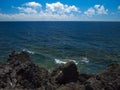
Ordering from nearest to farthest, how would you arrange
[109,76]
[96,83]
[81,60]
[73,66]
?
[96,83] < [109,76] < [73,66] < [81,60]

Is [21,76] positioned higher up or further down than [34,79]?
higher up

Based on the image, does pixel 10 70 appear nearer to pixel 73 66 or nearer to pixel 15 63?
pixel 15 63

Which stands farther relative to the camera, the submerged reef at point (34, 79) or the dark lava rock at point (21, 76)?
the dark lava rock at point (21, 76)

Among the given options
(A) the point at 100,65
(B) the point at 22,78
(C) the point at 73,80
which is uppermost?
(B) the point at 22,78

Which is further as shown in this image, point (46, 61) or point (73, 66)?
point (46, 61)

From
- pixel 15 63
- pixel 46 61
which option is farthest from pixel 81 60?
pixel 15 63

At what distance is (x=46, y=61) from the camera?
1773 inches

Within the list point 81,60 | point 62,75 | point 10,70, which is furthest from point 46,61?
point 10,70

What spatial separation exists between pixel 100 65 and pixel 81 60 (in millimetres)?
5002

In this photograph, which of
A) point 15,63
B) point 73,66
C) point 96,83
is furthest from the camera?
point 73,66

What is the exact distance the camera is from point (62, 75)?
24203 millimetres

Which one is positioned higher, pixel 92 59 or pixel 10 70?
pixel 10 70

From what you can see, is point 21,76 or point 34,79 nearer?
point 34,79

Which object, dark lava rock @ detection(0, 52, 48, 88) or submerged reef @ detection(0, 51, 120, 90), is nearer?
submerged reef @ detection(0, 51, 120, 90)
